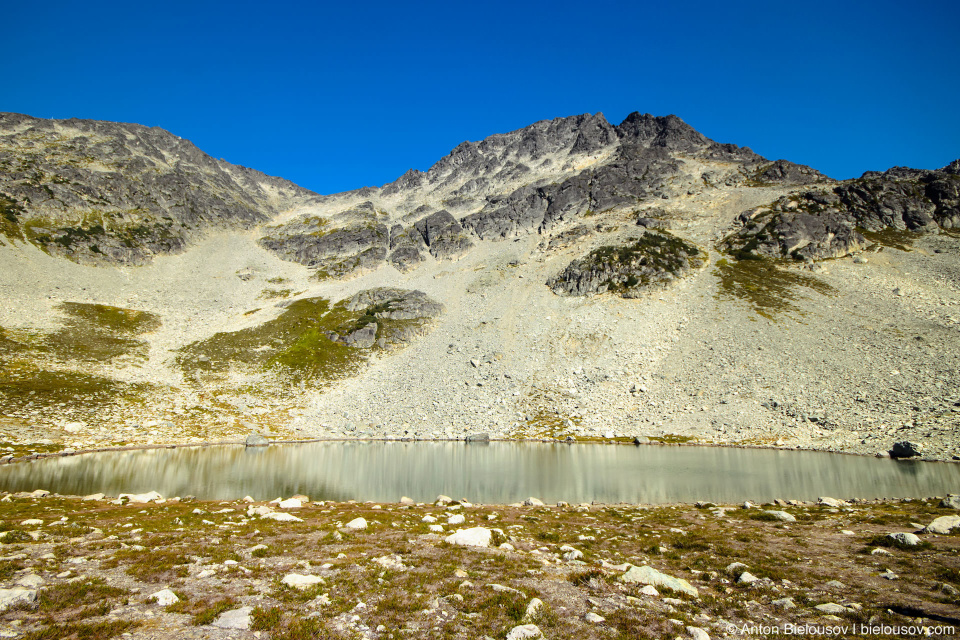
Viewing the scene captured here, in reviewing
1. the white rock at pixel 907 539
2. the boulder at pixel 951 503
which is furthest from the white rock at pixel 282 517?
the boulder at pixel 951 503

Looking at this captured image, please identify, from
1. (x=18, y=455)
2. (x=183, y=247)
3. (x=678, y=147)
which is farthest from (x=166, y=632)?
(x=678, y=147)

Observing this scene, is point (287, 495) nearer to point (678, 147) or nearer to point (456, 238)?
point (456, 238)

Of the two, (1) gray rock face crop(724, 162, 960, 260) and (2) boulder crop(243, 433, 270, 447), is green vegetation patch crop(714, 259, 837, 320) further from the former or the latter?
(2) boulder crop(243, 433, 270, 447)

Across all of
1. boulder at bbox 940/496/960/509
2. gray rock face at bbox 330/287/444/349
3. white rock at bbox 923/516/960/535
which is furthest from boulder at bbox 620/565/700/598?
gray rock face at bbox 330/287/444/349

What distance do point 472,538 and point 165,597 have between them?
30.3 ft

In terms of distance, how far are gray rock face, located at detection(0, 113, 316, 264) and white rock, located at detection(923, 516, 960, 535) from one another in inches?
6770

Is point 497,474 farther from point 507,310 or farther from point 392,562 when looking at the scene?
point 507,310

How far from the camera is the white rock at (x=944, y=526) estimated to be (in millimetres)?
15656

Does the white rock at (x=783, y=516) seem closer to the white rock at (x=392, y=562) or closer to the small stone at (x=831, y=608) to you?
the small stone at (x=831, y=608)

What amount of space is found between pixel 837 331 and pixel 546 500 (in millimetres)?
71227

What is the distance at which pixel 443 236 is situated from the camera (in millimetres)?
163500

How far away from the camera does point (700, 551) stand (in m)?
14.7

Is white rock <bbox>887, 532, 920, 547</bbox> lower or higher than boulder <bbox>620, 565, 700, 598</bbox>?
higher

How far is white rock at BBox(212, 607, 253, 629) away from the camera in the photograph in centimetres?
815
